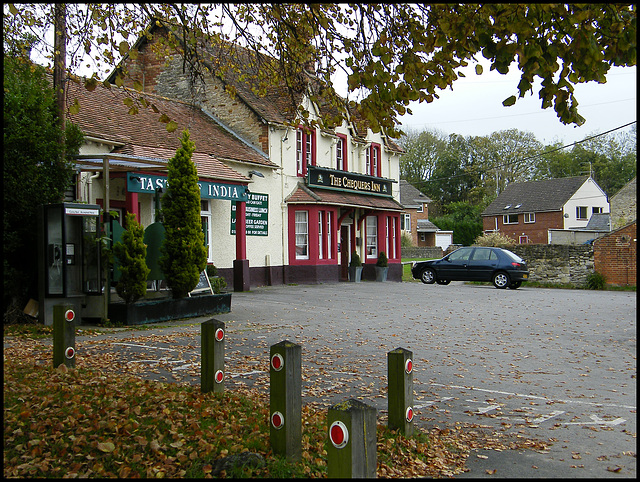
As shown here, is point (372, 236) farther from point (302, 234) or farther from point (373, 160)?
point (302, 234)

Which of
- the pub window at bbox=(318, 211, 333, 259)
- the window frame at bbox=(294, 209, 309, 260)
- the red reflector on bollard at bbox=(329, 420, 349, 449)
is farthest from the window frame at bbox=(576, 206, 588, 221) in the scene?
the red reflector on bollard at bbox=(329, 420, 349, 449)

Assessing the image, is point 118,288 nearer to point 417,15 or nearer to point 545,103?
point 417,15

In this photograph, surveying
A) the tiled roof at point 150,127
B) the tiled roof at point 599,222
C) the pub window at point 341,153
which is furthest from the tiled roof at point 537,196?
the tiled roof at point 150,127

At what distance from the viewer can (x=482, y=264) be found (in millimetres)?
26312

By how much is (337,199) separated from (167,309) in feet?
47.8

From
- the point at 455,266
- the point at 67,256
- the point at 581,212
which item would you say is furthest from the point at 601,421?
the point at 581,212

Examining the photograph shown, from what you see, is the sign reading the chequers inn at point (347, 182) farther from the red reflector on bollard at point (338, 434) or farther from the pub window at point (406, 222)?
the pub window at point (406, 222)

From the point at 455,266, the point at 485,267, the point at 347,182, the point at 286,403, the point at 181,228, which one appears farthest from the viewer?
the point at 347,182

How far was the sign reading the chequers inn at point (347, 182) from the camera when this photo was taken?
27.0 m

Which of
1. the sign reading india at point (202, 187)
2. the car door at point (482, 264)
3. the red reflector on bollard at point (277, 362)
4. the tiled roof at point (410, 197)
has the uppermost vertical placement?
the tiled roof at point (410, 197)

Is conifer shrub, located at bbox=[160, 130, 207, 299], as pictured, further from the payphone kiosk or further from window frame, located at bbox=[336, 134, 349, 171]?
window frame, located at bbox=[336, 134, 349, 171]

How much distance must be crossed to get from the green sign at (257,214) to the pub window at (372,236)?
776 centimetres

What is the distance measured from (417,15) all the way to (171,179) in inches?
304

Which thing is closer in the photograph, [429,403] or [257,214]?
[429,403]
